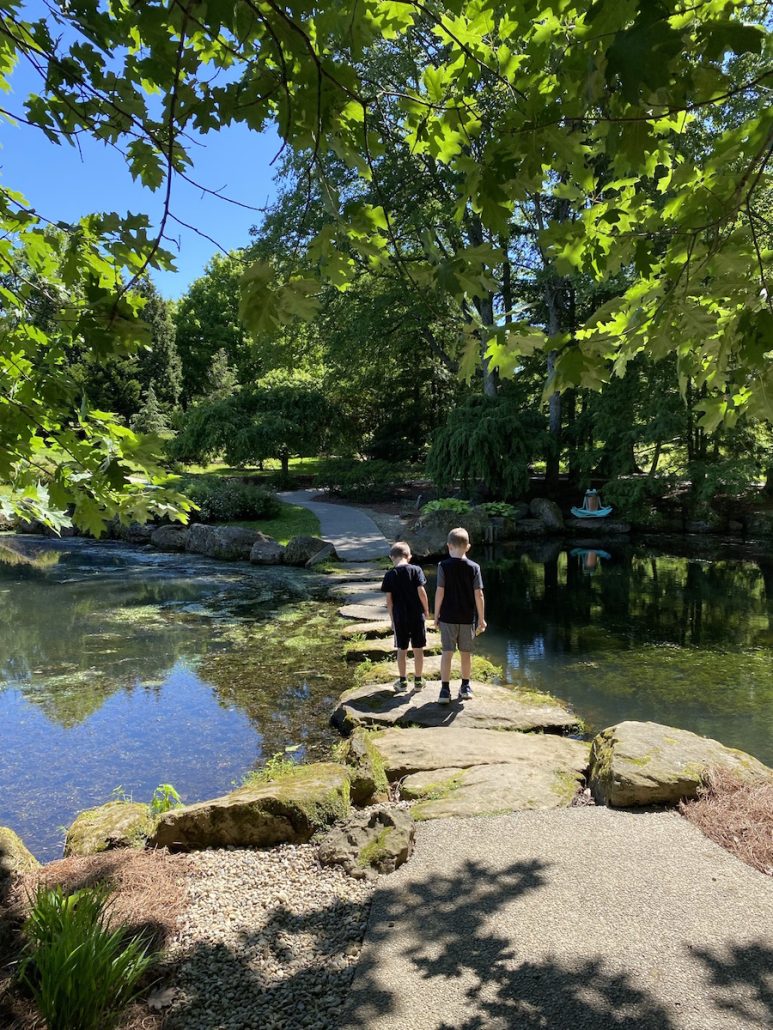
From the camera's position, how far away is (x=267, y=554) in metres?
15.1

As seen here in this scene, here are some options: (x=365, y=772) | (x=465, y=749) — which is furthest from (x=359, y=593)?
(x=365, y=772)

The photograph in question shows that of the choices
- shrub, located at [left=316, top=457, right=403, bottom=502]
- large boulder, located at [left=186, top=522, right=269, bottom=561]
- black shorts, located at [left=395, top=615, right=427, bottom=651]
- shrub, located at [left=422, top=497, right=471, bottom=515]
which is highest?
shrub, located at [left=316, top=457, right=403, bottom=502]

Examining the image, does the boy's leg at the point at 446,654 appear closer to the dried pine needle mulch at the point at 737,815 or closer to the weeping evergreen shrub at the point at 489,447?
the dried pine needle mulch at the point at 737,815

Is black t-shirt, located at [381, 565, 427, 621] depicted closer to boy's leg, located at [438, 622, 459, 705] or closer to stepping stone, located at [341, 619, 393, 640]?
boy's leg, located at [438, 622, 459, 705]

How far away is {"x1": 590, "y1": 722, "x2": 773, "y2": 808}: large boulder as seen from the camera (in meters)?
4.01

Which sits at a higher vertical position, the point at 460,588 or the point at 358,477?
the point at 358,477

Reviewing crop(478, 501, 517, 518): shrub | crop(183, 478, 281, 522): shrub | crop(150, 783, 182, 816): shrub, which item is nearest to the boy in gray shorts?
crop(150, 783, 182, 816): shrub

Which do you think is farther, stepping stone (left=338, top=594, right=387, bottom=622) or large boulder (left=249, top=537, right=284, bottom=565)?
large boulder (left=249, top=537, right=284, bottom=565)

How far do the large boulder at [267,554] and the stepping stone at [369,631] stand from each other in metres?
5.87

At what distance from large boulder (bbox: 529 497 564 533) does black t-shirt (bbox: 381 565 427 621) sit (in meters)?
13.6

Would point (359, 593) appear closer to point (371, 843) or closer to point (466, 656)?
point (466, 656)

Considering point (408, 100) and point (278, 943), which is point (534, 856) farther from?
point (408, 100)

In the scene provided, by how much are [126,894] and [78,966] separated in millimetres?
889

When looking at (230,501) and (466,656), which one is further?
(230,501)
